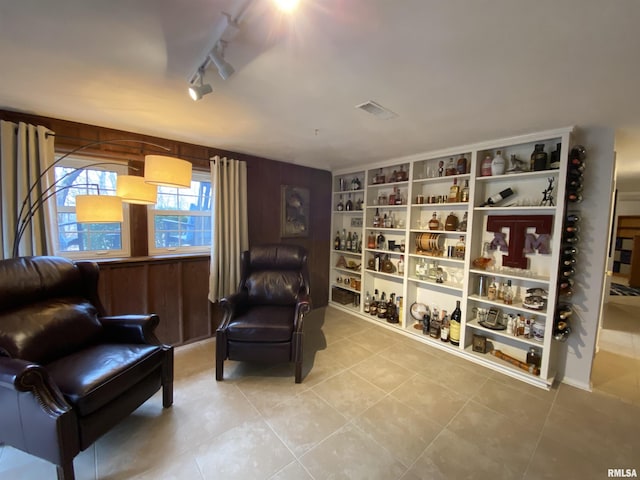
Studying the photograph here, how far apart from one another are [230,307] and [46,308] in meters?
1.22

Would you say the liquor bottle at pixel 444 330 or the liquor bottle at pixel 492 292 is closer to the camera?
the liquor bottle at pixel 492 292

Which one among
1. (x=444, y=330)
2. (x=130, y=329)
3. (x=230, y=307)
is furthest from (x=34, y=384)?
(x=444, y=330)

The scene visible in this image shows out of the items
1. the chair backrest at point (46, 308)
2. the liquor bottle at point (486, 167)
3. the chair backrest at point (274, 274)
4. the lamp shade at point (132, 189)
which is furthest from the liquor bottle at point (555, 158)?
the chair backrest at point (46, 308)

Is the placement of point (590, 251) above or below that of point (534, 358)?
above

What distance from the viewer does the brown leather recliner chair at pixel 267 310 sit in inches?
89.7

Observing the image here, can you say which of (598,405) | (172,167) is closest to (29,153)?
(172,167)

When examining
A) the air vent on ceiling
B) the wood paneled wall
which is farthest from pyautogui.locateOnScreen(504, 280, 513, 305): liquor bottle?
the wood paneled wall

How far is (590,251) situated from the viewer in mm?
2236

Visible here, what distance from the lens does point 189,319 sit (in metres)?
2.99

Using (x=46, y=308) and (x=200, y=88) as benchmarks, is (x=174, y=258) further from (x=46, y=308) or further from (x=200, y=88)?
(x=200, y=88)

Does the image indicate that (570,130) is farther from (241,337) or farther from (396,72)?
(241,337)

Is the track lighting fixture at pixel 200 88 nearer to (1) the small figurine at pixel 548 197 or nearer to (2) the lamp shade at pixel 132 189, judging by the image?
(2) the lamp shade at pixel 132 189

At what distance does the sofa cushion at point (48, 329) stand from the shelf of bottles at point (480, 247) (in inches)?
120

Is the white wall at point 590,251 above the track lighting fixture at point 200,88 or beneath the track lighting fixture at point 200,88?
beneath
